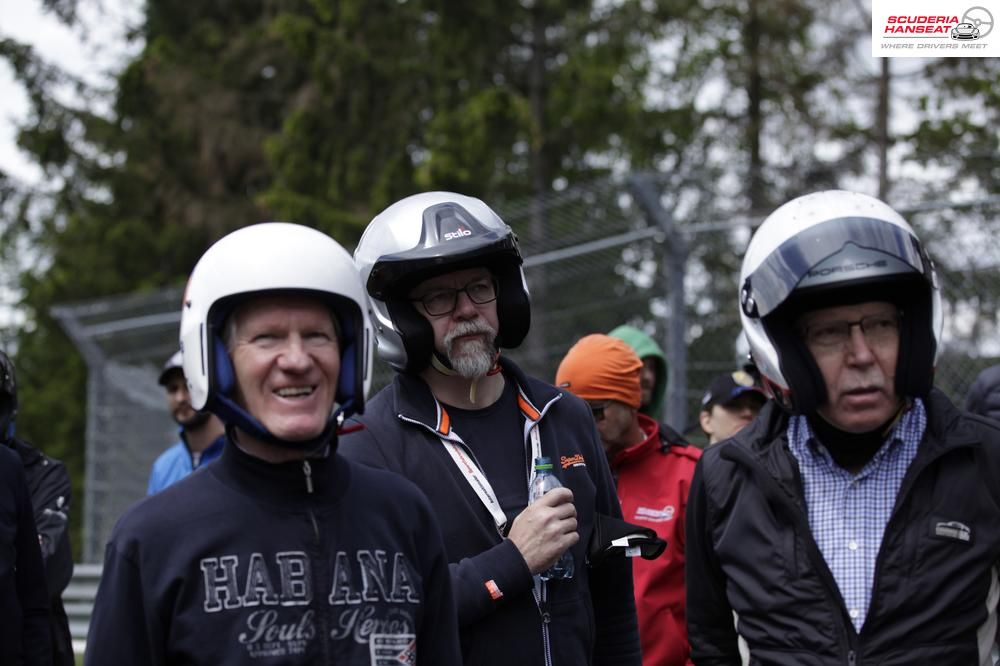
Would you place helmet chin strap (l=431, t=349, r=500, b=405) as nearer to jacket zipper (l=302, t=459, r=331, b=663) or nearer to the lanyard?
the lanyard

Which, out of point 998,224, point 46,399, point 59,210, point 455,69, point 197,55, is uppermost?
point 197,55

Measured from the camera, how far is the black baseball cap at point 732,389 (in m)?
6.28

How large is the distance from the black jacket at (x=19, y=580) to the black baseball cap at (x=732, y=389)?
134 inches

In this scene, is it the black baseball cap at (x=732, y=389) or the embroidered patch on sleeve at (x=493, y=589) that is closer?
the embroidered patch on sleeve at (x=493, y=589)

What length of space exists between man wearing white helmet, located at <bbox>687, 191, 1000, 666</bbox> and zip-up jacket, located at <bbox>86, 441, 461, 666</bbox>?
38.5 inches

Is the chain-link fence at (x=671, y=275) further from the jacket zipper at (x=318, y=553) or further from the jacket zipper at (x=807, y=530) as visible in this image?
the jacket zipper at (x=318, y=553)

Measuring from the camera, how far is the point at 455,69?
17.2m

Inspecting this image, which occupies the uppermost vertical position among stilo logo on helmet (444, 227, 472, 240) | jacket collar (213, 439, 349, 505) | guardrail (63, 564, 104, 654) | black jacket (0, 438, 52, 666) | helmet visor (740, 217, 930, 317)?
stilo logo on helmet (444, 227, 472, 240)

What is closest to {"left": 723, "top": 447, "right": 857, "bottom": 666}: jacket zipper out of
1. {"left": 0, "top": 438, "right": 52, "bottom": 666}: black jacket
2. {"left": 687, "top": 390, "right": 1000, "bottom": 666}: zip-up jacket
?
{"left": 687, "top": 390, "right": 1000, "bottom": 666}: zip-up jacket

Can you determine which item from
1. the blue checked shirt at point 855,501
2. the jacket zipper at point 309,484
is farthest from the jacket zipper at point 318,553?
the blue checked shirt at point 855,501

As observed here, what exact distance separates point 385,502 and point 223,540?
15.5 inches

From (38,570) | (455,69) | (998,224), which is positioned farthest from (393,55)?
(38,570)

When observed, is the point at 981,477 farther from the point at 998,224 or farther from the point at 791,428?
the point at 998,224

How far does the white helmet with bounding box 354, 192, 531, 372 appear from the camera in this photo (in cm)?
373
